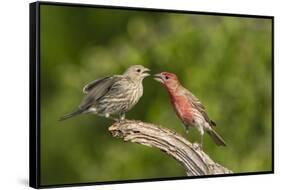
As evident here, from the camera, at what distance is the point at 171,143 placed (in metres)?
4.13

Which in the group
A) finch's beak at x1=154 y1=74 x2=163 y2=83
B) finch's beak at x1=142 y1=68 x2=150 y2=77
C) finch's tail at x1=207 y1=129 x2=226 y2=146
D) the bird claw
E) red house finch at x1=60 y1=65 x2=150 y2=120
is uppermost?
finch's beak at x1=142 y1=68 x2=150 y2=77

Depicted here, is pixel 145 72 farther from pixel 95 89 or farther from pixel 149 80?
pixel 95 89

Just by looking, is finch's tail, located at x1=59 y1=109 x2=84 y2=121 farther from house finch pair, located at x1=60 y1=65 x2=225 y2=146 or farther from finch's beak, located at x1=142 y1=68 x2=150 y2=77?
finch's beak, located at x1=142 y1=68 x2=150 y2=77

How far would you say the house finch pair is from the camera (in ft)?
12.8

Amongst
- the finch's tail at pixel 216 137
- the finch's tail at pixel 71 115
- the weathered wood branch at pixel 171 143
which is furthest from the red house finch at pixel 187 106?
the finch's tail at pixel 71 115

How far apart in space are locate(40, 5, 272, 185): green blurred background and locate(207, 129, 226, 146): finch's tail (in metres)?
0.03

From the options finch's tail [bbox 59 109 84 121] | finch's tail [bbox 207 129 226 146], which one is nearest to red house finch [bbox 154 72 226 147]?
finch's tail [bbox 207 129 226 146]

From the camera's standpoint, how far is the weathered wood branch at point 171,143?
4.00 meters

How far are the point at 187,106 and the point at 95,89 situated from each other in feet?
2.04

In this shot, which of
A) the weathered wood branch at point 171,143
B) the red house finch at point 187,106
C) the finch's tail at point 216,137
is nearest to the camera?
the weathered wood branch at point 171,143

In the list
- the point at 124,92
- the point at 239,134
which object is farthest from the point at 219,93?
the point at 124,92

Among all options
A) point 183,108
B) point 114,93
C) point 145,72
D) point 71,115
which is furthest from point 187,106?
point 71,115

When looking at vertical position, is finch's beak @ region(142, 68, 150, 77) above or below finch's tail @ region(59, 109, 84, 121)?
above

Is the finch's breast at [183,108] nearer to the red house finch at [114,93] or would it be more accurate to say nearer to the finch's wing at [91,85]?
the red house finch at [114,93]
